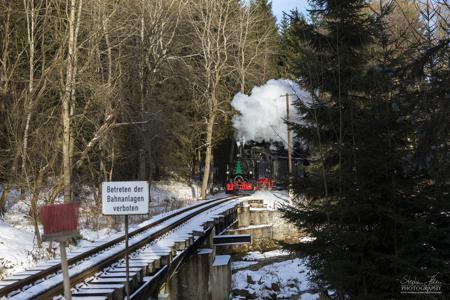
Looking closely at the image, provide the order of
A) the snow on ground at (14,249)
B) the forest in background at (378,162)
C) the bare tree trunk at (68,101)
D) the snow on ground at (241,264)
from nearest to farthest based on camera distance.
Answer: the forest in background at (378,162), the snow on ground at (14,249), the bare tree trunk at (68,101), the snow on ground at (241,264)

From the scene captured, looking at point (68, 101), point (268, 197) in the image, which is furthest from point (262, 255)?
point (68, 101)

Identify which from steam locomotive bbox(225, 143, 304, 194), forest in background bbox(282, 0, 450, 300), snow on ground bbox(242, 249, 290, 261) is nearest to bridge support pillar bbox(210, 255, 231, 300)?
forest in background bbox(282, 0, 450, 300)

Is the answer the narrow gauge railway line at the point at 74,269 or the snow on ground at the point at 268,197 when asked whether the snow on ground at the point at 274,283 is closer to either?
the narrow gauge railway line at the point at 74,269

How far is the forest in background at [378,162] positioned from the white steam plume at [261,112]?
2540 cm

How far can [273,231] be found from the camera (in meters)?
25.8

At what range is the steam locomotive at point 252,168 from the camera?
1351 inches

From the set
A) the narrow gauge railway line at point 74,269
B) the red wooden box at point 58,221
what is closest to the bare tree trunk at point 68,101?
the narrow gauge railway line at point 74,269

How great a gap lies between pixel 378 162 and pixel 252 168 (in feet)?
87.8

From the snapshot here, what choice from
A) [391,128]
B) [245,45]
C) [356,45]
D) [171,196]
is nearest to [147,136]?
[171,196]

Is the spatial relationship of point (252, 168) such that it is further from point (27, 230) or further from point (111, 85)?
point (27, 230)

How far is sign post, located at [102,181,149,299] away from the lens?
6.73 metres

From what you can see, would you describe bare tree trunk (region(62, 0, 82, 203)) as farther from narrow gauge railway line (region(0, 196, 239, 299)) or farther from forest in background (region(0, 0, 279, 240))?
narrow gauge railway line (region(0, 196, 239, 299))

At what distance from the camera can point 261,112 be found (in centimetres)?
3819

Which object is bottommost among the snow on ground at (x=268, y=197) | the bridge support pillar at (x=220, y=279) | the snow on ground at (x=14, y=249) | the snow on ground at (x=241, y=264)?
the snow on ground at (x=241, y=264)
